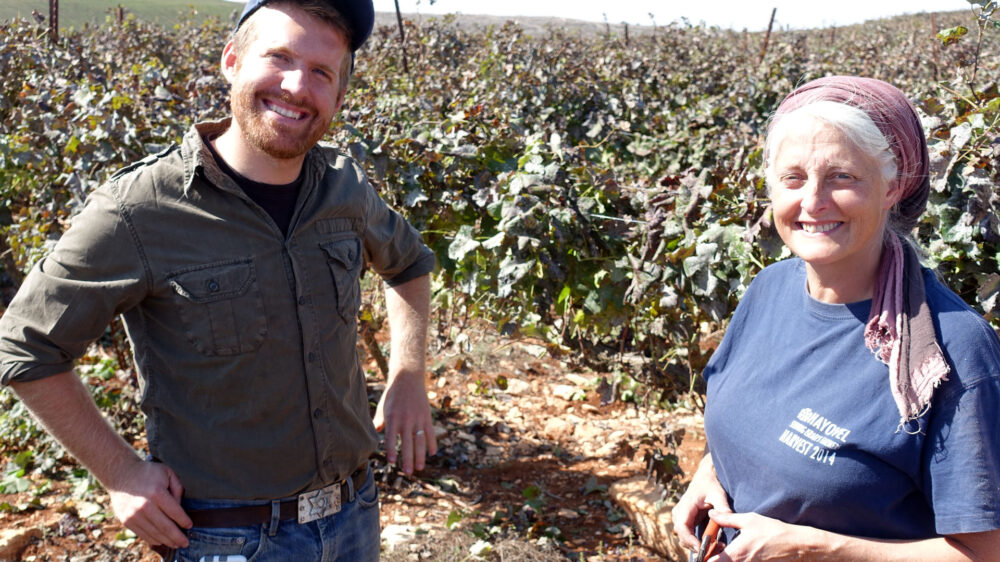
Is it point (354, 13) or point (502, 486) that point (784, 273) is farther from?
point (502, 486)

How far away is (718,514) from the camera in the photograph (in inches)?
63.4

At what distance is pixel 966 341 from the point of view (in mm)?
1279

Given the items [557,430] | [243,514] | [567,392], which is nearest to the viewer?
[243,514]

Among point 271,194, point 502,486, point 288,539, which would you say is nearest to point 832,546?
point 288,539

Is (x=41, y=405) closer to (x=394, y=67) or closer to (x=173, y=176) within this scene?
(x=173, y=176)

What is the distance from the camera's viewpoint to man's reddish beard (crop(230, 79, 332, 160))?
1.68 meters

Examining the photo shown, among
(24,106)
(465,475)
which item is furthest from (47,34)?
(465,475)

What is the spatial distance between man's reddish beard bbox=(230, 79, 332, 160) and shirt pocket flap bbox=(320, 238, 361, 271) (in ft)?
0.77

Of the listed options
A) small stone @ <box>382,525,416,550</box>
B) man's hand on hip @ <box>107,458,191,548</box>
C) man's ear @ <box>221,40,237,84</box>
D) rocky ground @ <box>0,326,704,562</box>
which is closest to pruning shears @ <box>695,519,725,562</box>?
man's hand on hip @ <box>107,458,191,548</box>

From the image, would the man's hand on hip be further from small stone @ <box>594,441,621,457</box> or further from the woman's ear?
small stone @ <box>594,441,621,457</box>

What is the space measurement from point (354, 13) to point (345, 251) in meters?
0.54

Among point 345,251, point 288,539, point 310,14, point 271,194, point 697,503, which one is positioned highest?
point 310,14

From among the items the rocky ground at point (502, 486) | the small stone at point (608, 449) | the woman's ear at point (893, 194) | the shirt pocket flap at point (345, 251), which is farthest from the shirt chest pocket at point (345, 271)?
the small stone at point (608, 449)

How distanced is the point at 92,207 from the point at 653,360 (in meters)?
2.33
